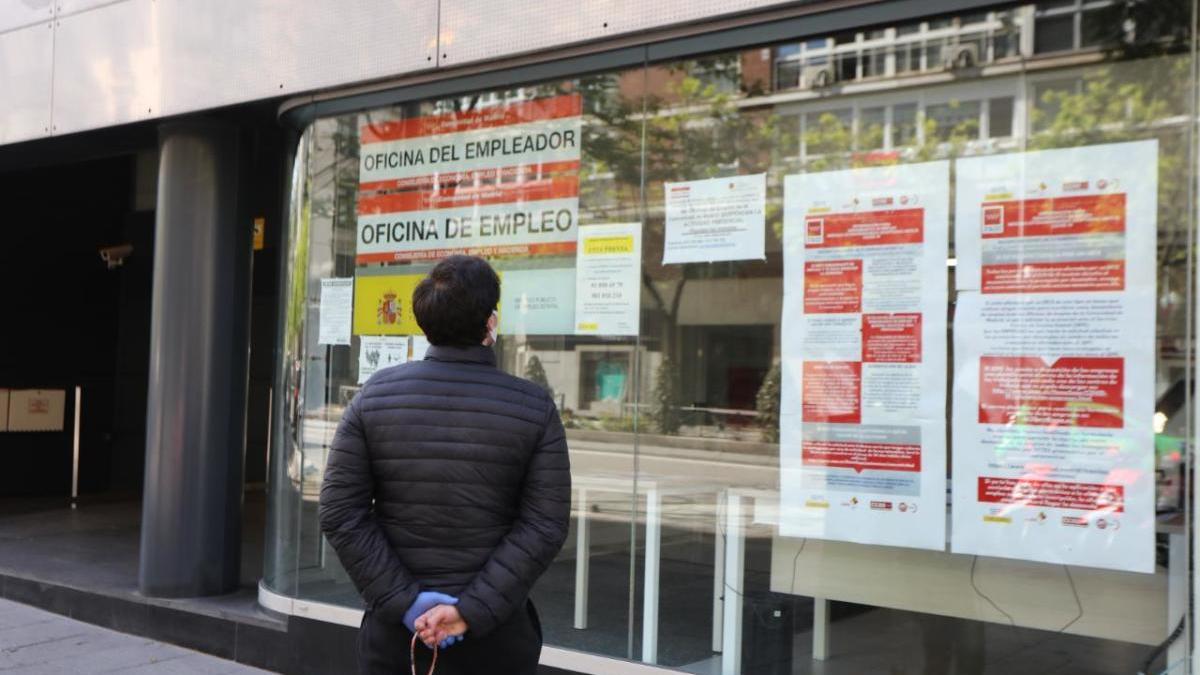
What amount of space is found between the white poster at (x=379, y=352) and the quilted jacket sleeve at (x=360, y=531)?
3.26 m

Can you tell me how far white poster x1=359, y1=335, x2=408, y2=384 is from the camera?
5.96 metres

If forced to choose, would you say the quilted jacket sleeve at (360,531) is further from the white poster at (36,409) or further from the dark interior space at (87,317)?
the white poster at (36,409)

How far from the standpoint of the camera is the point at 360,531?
262 centimetres

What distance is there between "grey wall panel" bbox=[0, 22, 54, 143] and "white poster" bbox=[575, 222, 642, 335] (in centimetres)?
442

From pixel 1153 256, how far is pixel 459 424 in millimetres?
2749

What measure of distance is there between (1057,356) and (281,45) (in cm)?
A: 453

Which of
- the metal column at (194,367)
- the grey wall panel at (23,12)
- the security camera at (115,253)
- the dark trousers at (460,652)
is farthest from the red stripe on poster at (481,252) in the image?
the security camera at (115,253)

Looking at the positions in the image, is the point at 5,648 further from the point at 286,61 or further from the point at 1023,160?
the point at 1023,160

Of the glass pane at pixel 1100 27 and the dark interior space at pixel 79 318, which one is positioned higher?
the glass pane at pixel 1100 27

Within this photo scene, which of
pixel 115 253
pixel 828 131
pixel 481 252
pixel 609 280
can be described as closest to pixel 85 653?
pixel 481 252

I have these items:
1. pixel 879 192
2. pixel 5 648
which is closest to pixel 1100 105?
pixel 879 192

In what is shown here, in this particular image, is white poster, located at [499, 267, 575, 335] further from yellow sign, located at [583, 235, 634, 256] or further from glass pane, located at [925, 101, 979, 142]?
glass pane, located at [925, 101, 979, 142]

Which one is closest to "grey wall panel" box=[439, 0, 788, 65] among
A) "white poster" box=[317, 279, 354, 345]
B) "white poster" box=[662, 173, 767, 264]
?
"white poster" box=[662, 173, 767, 264]

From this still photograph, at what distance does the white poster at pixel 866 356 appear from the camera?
438 cm
